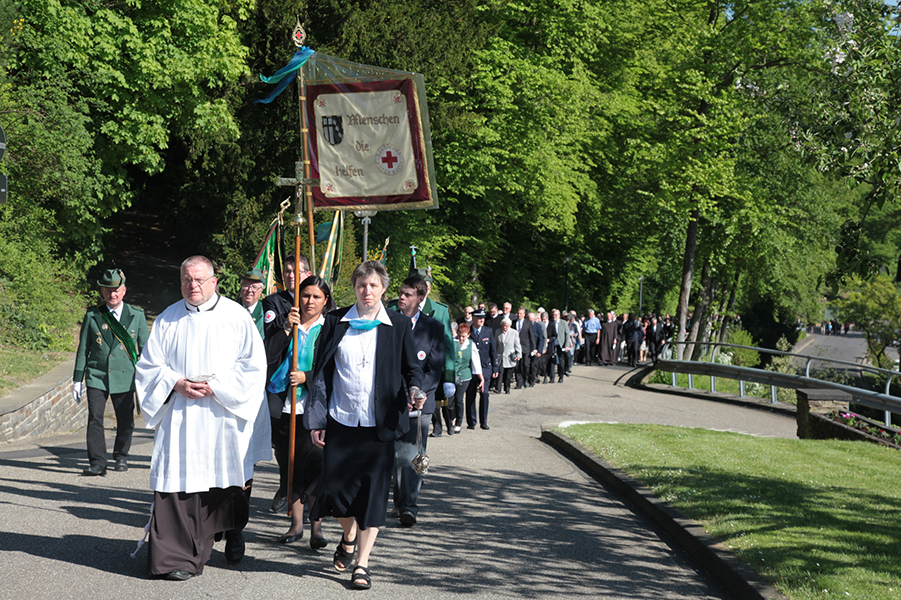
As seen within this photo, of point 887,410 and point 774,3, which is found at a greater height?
point 774,3

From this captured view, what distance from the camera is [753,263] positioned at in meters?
31.4

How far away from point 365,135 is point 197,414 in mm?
3779

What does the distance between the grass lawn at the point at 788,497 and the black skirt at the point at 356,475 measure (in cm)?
263

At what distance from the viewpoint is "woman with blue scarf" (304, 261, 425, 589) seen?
222 inches

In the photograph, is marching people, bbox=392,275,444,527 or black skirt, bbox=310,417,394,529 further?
marching people, bbox=392,275,444,527

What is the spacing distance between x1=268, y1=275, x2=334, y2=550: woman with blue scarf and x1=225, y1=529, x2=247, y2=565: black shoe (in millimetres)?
619

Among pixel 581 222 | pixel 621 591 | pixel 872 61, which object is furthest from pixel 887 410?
pixel 581 222

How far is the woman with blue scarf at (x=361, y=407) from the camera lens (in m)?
5.65

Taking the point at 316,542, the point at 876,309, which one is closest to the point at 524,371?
the point at 316,542

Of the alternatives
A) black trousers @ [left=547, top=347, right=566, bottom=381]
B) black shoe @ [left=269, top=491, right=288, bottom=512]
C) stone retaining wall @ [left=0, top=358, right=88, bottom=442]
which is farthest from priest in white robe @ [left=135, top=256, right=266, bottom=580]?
black trousers @ [left=547, top=347, right=566, bottom=381]

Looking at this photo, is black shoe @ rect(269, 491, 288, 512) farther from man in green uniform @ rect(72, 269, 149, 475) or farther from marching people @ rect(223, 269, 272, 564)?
man in green uniform @ rect(72, 269, 149, 475)

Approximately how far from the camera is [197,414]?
5.73 m

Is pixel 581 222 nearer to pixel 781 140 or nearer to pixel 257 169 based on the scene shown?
pixel 781 140

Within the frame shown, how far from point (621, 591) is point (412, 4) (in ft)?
79.4
